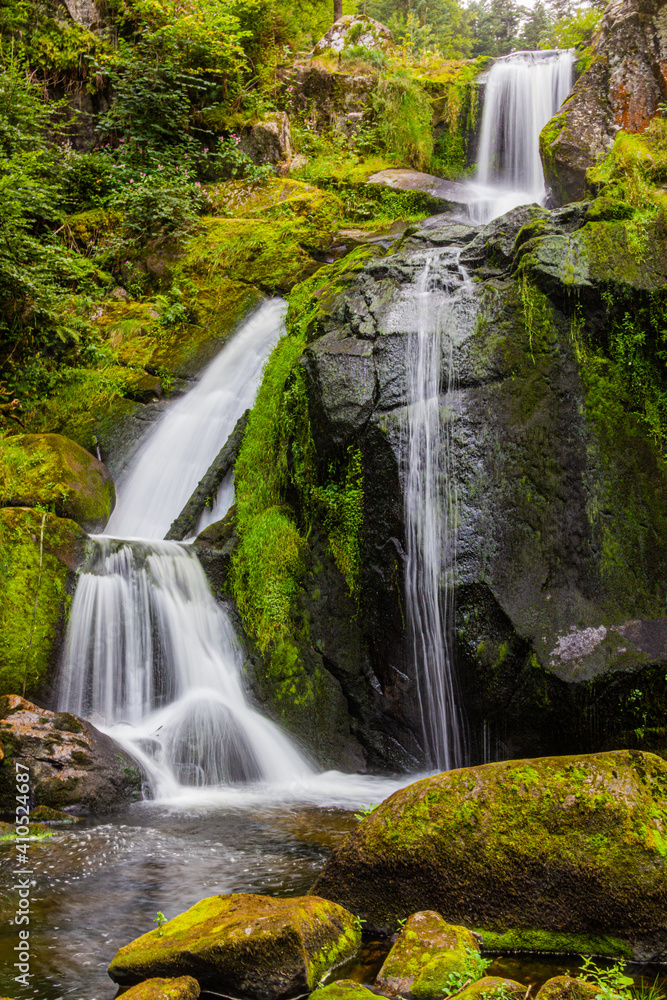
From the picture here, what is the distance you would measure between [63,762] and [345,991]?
3.30m

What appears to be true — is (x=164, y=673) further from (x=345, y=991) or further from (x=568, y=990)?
(x=568, y=990)

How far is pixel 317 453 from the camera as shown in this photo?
7.18 m

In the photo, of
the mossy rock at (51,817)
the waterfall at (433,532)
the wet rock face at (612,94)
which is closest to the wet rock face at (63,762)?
the mossy rock at (51,817)

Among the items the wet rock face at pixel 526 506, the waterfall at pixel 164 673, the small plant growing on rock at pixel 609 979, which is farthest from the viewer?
the waterfall at pixel 164 673

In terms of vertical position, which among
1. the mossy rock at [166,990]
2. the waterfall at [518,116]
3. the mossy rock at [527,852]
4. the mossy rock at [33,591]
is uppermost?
the waterfall at [518,116]

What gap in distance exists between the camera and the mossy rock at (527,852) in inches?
122

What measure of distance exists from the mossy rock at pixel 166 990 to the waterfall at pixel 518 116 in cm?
1202

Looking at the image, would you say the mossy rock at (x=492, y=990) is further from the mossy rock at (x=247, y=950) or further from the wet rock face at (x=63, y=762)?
the wet rock face at (x=63, y=762)

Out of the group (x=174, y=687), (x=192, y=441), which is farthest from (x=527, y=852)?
(x=192, y=441)

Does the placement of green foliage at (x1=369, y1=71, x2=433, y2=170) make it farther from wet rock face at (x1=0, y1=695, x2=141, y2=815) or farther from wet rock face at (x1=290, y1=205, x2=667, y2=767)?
wet rock face at (x1=0, y1=695, x2=141, y2=815)

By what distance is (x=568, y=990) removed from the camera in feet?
8.25

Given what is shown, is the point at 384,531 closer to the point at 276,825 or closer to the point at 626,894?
the point at 276,825

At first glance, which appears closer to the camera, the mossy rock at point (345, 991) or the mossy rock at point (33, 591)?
the mossy rock at point (345, 991)

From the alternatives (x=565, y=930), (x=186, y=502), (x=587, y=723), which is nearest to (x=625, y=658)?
(x=587, y=723)
